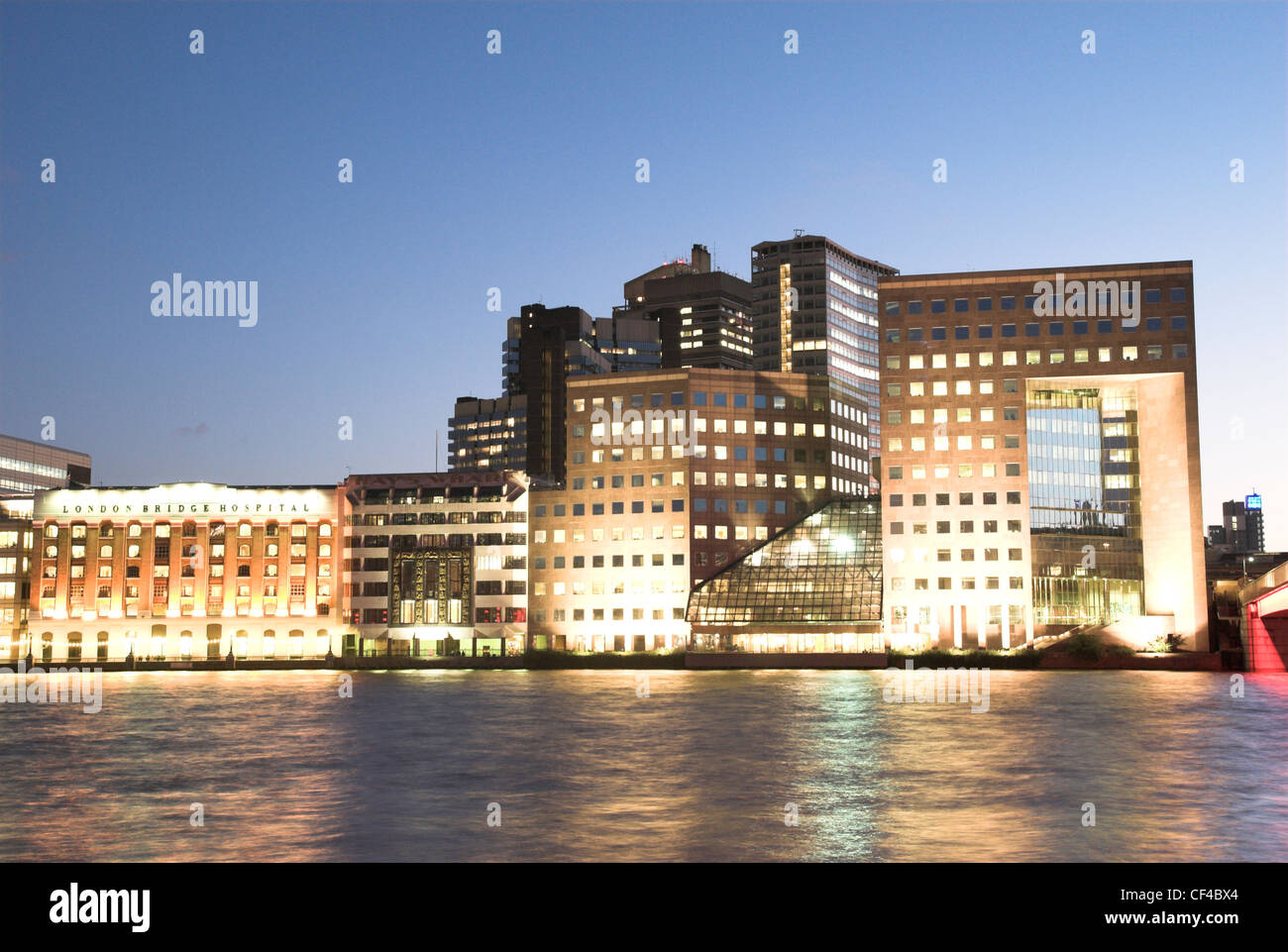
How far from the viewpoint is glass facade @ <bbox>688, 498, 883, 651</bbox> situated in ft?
486

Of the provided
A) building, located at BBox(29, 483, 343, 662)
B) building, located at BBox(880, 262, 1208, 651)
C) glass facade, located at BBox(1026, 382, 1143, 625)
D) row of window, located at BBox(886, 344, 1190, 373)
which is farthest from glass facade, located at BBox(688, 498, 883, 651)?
building, located at BBox(29, 483, 343, 662)

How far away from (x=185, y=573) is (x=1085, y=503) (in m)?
116

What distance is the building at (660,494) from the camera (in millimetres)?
166750

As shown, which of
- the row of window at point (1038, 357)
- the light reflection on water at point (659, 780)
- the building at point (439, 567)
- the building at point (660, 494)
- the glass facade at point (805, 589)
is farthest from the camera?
the building at point (439, 567)

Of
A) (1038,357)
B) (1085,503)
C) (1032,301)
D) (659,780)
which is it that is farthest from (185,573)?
(659,780)

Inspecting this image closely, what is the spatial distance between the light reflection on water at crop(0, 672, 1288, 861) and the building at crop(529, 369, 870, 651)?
7445cm

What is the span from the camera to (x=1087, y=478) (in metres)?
152

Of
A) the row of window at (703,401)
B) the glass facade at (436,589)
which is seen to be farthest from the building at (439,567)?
the row of window at (703,401)

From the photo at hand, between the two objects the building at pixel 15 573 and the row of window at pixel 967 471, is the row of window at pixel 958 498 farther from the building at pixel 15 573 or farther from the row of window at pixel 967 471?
the building at pixel 15 573

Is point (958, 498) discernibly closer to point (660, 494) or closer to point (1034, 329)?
point (1034, 329)

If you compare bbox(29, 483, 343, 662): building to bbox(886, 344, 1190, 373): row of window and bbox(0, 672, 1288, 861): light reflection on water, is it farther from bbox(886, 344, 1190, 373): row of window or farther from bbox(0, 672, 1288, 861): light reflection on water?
bbox(0, 672, 1288, 861): light reflection on water

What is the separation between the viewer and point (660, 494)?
16862 centimetres

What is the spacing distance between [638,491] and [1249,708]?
3877 inches

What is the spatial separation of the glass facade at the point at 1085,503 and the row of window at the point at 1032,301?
31.2 feet
